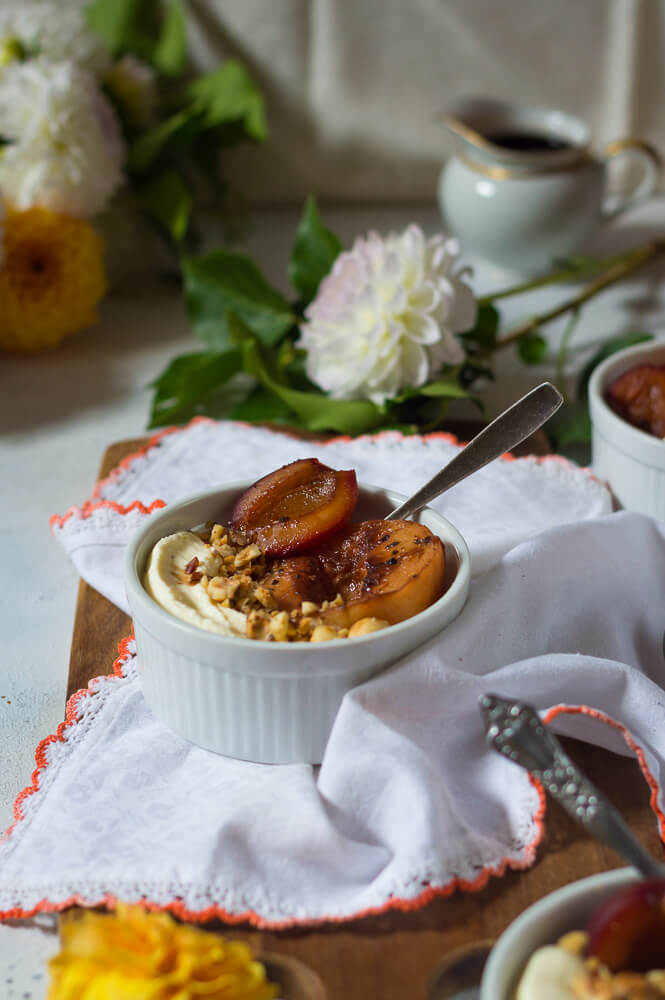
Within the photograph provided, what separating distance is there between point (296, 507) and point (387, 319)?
0.36 meters

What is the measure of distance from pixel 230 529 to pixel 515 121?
42.3 inches

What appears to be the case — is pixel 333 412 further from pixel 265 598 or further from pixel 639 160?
pixel 639 160

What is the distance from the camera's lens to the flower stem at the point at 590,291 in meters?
1.34

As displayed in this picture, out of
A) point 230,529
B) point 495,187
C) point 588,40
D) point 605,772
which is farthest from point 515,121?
point 605,772

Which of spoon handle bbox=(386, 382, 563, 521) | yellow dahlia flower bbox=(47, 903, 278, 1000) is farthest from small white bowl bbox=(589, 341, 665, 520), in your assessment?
yellow dahlia flower bbox=(47, 903, 278, 1000)

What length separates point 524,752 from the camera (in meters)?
0.63

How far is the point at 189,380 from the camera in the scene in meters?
1.23

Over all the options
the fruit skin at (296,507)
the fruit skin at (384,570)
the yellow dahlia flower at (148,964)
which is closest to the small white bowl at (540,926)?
the yellow dahlia flower at (148,964)

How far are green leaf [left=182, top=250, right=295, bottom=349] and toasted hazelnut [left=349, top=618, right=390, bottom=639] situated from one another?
0.66 m

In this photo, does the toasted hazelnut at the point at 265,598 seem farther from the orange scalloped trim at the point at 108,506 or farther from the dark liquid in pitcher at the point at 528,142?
the dark liquid in pitcher at the point at 528,142

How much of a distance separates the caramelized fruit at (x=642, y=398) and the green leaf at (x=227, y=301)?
46cm

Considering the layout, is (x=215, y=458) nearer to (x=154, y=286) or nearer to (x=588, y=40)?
(x=154, y=286)

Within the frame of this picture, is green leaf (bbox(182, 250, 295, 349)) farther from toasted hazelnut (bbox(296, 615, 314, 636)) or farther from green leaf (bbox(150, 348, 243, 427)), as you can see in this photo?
toasted hazelnut (bbox(296, 615, 314, 636))

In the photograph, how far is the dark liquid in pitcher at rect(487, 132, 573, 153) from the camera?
1606 mm
